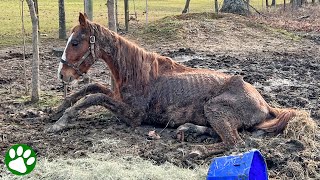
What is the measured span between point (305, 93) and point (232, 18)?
32.1ft

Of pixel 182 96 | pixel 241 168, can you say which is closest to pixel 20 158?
pixel 241 168

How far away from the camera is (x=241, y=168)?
4.39 metres

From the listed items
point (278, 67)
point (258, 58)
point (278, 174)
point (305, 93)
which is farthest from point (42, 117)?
point (258, 58)

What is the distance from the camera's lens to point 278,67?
11203 mm

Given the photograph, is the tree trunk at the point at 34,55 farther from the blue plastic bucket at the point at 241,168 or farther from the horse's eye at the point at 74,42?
the blue plastic bucket at the point at 241,168

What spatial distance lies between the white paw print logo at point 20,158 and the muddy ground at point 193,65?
3.81 feet

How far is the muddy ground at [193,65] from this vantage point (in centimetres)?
569

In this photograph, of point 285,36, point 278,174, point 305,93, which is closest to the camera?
point 278,174

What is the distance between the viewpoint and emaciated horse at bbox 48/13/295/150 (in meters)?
6.47

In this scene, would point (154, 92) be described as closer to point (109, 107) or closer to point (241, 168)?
point (109, 107)

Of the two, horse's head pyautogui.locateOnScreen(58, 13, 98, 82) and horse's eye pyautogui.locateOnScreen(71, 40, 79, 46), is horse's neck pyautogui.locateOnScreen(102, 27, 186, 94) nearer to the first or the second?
horse's head pyautogui.locateOnScreen(58, 13, 98, 82)

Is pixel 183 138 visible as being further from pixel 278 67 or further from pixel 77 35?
pixel 278 67

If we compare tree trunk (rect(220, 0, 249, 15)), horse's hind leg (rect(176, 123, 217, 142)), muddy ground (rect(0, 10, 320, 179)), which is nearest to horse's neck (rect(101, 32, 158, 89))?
muddy ground (rect(0, 10, 320, 179))

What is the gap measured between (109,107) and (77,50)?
0.88m
